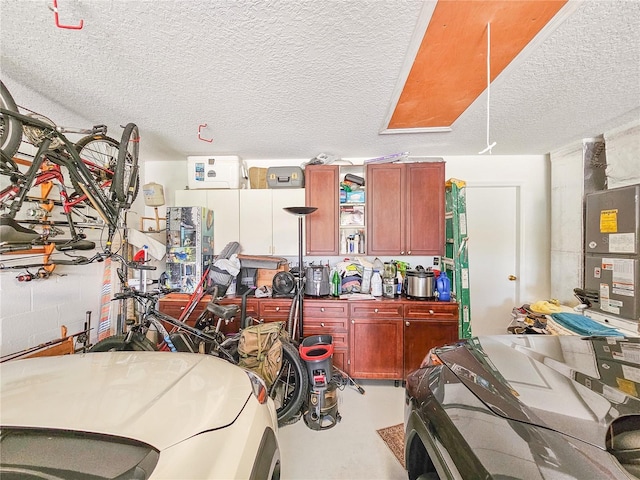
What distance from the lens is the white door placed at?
3.16 metres

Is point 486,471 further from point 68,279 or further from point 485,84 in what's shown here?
point 68,279

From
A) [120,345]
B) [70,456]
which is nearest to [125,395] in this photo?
[70,456]

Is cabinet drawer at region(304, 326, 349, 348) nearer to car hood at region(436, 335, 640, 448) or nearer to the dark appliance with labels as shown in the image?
car hood at region(436, 335, 640, 448)

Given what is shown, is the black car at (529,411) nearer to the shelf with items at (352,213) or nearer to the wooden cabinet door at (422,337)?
the wooden cabinet door at (422,337)

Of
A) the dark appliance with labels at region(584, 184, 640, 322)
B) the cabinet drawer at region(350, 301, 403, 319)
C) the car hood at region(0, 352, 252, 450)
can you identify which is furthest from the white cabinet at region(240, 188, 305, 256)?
the dark appliance with labels at region(584, 184, 640, 322)

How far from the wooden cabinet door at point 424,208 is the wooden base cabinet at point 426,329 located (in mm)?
640

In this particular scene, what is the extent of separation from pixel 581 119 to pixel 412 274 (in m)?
2.01

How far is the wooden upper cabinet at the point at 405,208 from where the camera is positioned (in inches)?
111

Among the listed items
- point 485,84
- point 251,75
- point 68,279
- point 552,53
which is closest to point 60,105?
point 68,279

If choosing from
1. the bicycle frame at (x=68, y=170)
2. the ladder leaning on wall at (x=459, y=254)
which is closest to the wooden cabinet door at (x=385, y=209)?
the ladder leaning on wall at (x=459, y=254)

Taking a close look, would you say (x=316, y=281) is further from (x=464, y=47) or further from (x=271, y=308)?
(x=464, y=47)

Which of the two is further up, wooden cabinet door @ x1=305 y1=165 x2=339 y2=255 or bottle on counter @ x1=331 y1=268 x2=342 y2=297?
wooden cabinet door @ x1=305 y1=165 x2=339 y2=255

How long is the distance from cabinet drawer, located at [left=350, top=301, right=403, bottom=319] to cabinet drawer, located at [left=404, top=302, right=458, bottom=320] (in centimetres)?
9

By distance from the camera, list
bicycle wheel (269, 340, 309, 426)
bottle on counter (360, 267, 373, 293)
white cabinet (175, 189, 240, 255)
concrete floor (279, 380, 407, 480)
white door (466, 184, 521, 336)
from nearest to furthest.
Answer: concrete floor (279, 380, 407, 480)
bicycle wheel (269, 340, 309, 426)
bottle on counter (360, 267, 373, 293)
white cabinet (175, 189, 240, 255)
white door (466, 184, 521, 336)
